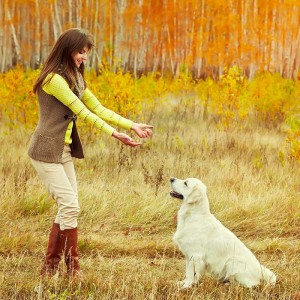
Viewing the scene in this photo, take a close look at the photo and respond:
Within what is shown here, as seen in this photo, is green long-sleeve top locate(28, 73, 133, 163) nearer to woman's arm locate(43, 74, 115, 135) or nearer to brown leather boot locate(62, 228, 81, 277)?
woman's arm locate(43, 74, 115, 135)

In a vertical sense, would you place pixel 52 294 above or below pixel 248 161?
above

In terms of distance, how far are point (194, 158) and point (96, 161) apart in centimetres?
137

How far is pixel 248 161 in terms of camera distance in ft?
27.4

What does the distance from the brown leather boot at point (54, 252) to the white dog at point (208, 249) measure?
814mm

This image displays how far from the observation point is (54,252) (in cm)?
418

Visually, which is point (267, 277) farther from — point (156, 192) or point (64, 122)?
point (156, 192)

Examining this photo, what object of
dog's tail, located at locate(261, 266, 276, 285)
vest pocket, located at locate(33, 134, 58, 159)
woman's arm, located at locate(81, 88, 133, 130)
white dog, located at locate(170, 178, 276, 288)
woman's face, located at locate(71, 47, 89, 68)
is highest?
woman's face, located at locate(71, 47, 89, 68)

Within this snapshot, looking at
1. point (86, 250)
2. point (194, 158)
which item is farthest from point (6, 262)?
point (194, 158)

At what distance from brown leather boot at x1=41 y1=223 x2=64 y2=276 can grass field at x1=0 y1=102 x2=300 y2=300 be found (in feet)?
0.48

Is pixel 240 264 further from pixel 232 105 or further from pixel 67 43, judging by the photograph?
pixel 232 105

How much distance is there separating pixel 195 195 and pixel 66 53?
126cm

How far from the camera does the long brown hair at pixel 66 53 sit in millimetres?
3838

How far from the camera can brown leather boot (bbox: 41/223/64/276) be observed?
413cm

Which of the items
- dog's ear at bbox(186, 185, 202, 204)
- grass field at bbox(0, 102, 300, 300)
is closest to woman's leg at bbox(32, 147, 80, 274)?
grass field at bbox(0, 102, 300, 300)
